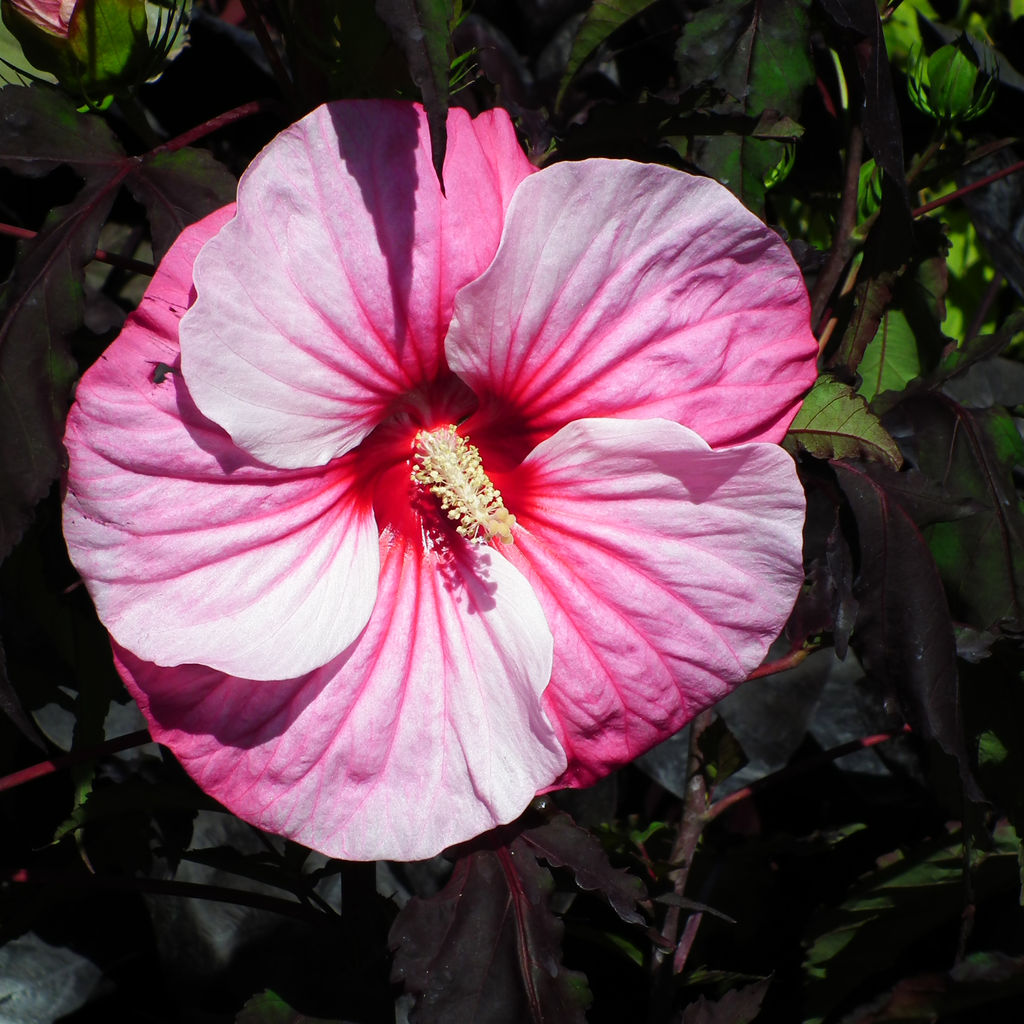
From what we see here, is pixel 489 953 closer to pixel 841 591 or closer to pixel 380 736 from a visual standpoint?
pixel 380 736

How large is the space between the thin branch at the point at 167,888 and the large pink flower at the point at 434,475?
25 cm

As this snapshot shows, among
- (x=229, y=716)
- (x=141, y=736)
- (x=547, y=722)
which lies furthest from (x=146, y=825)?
(x=547, y=722)

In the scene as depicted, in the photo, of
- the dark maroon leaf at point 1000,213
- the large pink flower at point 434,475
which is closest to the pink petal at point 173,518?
the large pink flower at point 434,475

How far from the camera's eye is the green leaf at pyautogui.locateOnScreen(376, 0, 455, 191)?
50 cm

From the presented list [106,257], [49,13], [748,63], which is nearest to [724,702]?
[748,63]

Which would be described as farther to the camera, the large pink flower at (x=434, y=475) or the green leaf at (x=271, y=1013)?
the green leaf at (x=271, y=1013)

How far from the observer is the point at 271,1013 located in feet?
2.54

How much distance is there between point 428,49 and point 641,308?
0.21 metres

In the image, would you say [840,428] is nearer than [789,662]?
Yes

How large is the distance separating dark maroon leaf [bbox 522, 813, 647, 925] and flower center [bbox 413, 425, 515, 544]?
23cm

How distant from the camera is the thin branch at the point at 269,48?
69 centimetres

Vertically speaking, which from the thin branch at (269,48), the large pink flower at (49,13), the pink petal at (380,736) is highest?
the large pink flower at (49,13)

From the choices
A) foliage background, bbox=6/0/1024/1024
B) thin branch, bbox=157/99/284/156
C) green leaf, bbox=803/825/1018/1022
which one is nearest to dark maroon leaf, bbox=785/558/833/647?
foliage background, bbox=6/0/1024/1024

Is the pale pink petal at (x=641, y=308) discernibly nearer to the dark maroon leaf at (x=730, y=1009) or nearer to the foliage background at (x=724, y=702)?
the foliage background at (x=724, y=702)
